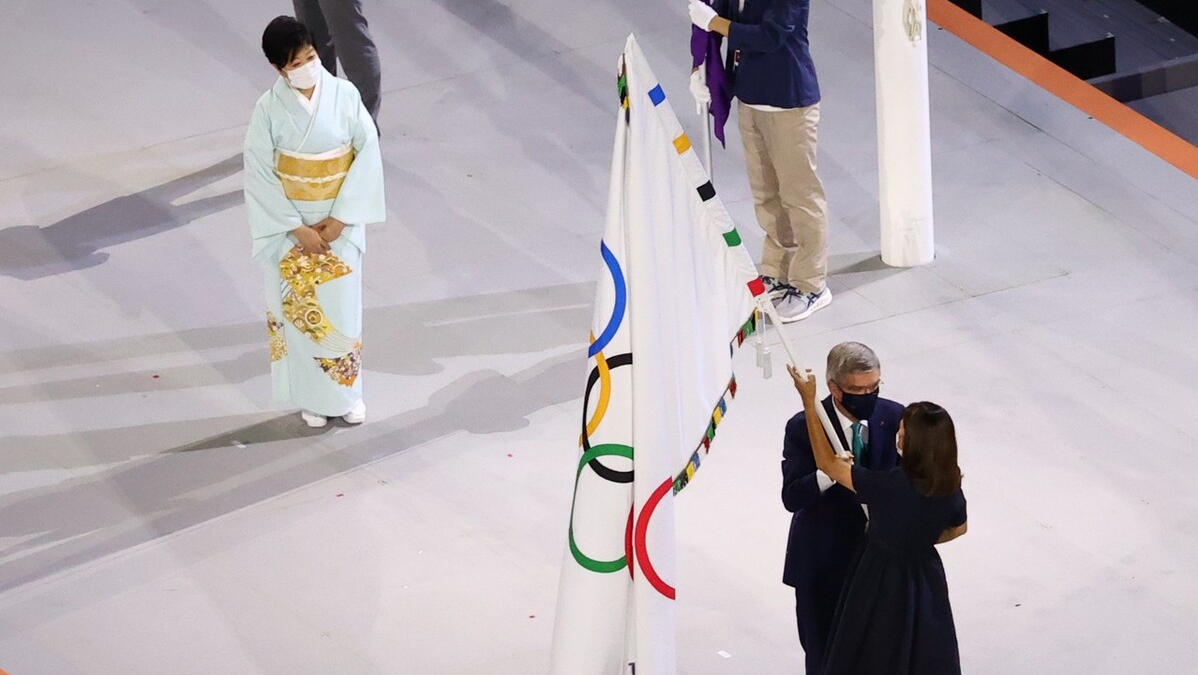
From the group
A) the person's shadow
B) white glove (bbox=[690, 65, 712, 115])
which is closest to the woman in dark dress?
white glove (bbox=[690, 65, 712, 115])

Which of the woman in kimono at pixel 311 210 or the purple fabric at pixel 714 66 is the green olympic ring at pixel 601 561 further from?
the purple fabric at pixel 714 66

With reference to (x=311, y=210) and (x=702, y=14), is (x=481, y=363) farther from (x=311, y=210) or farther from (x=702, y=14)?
(x=702, y=14)

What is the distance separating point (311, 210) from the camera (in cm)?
515

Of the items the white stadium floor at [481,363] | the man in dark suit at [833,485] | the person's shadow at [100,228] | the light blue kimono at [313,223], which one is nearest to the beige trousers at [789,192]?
the white stadium floor at [481,363]

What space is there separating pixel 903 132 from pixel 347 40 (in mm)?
2109

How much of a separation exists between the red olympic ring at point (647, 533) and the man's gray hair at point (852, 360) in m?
0.42

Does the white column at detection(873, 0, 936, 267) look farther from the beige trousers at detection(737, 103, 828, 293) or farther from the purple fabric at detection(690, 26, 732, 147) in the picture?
the purple fabric at detection(690, 26, 732, 147)

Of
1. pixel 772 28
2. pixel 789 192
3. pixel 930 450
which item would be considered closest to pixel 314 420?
pixel 789 192

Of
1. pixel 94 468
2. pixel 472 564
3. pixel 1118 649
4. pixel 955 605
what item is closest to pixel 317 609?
pixel 472 564

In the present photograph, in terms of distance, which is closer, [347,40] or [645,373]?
[645,373]

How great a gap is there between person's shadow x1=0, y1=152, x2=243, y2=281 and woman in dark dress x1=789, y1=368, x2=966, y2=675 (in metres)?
3.57

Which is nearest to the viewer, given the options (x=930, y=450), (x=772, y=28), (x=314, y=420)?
(x=930, y=450)

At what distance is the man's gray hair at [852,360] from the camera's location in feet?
→ 11.8

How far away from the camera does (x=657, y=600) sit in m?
3.54
